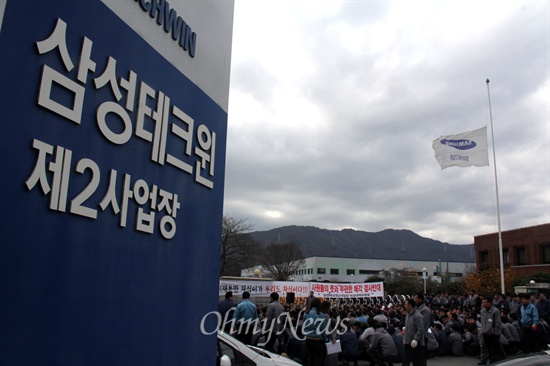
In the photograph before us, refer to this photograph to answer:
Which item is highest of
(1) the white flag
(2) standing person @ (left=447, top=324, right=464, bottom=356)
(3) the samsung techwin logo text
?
(1) the white flag

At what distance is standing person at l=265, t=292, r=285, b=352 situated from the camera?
9789 mm

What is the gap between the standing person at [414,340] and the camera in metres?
7.73

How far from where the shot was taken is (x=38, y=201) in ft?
6.04

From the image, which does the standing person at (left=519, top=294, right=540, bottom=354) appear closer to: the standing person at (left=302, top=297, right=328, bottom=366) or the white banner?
the standing person at (left=302, top=297, right=328, bottom=366)

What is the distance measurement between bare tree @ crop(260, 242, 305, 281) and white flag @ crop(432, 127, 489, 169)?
3968 centimetres

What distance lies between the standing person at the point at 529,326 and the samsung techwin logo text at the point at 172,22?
12.4 metres

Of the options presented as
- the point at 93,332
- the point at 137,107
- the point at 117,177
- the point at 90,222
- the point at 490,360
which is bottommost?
the point at 490,360

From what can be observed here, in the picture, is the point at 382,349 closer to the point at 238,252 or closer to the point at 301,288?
the point at 301,288

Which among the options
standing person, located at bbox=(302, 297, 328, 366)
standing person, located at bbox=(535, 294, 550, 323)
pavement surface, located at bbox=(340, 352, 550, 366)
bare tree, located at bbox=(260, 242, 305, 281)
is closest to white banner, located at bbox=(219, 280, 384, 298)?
pavement surface, located at bbox=(340, 352, 550, 366)

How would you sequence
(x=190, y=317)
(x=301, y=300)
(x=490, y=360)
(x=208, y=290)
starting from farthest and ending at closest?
(x=301, y=300), (x=490, y=360), (x=208, y=290), (x=190, y=317)

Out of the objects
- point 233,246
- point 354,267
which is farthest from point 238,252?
point 354,267

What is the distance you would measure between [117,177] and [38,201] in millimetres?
480

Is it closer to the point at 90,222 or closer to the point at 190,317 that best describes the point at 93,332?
the point at 90,222

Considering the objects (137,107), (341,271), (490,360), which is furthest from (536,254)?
(137,107)
